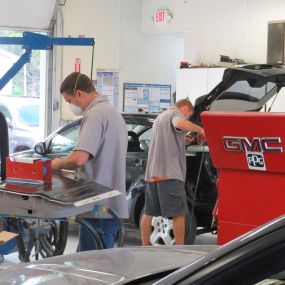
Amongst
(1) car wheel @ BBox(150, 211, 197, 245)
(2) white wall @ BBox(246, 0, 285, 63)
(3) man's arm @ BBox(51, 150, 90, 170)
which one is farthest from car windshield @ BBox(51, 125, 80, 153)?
(2) white wall @ BBox(246, 0, 285, 63)

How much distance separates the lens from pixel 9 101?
442 inches

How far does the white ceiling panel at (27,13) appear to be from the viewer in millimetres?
10241

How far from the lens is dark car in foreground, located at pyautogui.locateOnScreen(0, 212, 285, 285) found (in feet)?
4.47

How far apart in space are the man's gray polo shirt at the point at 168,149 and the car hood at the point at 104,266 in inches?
127

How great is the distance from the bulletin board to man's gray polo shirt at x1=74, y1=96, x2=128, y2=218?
7300 mm

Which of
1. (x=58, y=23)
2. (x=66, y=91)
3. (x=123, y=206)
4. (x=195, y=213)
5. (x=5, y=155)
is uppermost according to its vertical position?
(x=58, y=23)

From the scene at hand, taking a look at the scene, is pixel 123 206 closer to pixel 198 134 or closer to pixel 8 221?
pixel 8 221

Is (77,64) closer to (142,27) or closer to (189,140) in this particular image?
(142,27)

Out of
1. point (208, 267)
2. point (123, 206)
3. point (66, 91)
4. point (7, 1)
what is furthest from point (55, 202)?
point (7, 1)

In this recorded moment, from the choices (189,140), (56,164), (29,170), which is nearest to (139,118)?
(189,140)

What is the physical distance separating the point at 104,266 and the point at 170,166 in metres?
3.62

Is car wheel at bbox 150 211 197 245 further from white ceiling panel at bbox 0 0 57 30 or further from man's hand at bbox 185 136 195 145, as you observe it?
white ceiling panel at bbox 0 0 57 30

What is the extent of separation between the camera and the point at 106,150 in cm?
412

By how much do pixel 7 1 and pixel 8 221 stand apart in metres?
6.68
